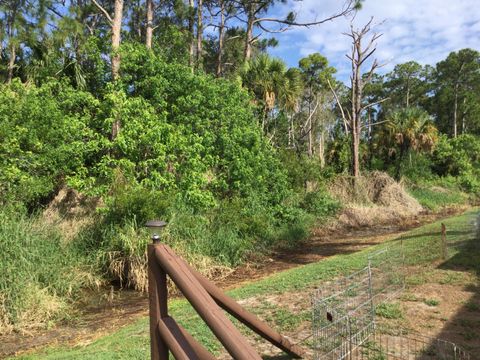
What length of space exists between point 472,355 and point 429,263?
4281mm

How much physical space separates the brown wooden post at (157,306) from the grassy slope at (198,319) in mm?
2710

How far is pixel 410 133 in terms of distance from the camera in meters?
27.9

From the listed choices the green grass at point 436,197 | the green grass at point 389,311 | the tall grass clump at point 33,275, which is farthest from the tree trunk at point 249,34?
the green grass at point 389,311

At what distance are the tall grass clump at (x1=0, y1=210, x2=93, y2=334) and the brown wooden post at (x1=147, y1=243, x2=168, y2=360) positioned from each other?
5754 mm

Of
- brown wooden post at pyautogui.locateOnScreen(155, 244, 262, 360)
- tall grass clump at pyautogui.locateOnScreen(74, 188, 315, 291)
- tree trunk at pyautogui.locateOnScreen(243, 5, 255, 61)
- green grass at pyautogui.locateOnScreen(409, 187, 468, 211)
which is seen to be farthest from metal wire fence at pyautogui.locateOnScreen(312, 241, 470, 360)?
green grass at pyautogui.locateOnScreen(409, 187, 468, 211)

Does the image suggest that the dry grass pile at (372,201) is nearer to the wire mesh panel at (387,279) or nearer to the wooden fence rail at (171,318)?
the wire mesh panel at (387,279)

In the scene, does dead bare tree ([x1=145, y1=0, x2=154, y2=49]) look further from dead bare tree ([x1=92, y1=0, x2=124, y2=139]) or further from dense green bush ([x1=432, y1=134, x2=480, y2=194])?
dense green bush ([x1=432, y1=134, x2=480, y2=194])

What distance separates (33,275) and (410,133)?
25429mm

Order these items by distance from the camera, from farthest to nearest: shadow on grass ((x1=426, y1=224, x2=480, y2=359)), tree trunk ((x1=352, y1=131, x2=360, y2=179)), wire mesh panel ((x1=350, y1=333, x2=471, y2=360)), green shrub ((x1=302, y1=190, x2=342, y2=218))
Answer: tree trunk ((x1=352, y1=131, x2=360, y2=179)) → green shrub ((x1=302, y1=190, x2=342, y2=218)) → shadow on grass ((x1=426, y1=224, x2=480, y2=359)) → wire mesh panel ((x1=350, y1=333, x2=471, y2=360))

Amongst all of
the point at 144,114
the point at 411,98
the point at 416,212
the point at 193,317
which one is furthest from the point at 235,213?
the point at 411,98

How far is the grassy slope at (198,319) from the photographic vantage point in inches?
205

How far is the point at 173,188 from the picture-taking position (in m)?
12.4

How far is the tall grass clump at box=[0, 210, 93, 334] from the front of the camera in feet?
23.8

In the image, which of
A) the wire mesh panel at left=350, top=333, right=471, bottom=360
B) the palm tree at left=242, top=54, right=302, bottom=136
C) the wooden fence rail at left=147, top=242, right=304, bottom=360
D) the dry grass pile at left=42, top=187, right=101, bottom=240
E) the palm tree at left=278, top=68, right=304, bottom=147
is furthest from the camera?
the palm tree at left=278, top=68, right=304, bottom=147
